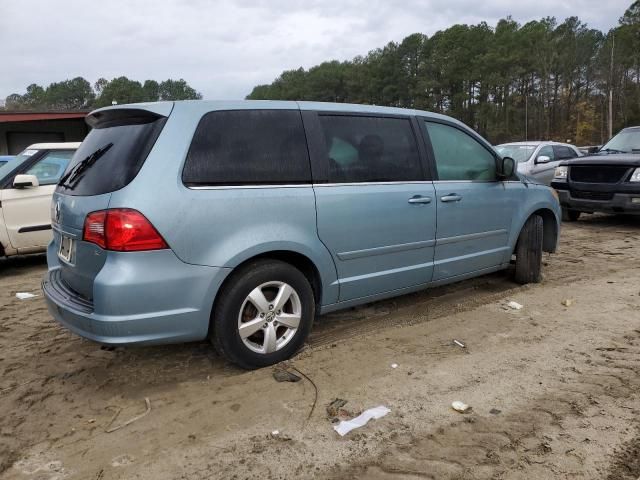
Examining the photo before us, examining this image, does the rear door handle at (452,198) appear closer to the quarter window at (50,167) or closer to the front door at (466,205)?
the front door at (466,205)

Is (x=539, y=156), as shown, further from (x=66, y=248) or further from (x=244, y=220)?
(x=66, y=248)

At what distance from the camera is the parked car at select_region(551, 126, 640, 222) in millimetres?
8578

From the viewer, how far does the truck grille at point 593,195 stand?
8.89 meters

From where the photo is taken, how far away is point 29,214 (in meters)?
6.71

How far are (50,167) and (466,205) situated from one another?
578 centimetres

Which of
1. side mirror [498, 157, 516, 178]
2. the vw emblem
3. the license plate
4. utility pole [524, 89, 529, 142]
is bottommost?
the license plate

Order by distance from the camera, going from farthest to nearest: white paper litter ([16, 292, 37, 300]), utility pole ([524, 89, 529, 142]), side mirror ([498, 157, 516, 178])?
utility pole ([524, 89, 529, 142])
white paper litter ([16, 292, 37, 300])
side mirror ([498, 157, 516, 178])

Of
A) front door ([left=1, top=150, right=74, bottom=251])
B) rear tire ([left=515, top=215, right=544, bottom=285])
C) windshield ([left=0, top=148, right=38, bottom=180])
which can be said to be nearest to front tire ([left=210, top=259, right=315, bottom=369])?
rear tire ([left=515, top=215, right=544, bottom=285])

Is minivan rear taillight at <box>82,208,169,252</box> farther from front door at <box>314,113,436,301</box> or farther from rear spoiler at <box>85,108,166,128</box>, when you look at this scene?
front door at <box>314,113,436,301</box>

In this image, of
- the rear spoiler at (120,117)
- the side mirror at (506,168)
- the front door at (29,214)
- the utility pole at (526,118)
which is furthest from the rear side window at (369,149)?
the utility pole at (526,118)

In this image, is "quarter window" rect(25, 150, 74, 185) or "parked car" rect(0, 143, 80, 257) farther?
"quarter window" rect(25, 150, 74, 185)

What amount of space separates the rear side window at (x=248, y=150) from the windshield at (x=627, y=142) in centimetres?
848

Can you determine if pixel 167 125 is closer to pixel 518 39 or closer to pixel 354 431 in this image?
pixel 354 431

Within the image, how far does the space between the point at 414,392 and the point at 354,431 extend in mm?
582
